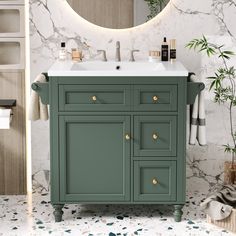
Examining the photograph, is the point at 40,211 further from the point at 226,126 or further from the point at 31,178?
the point at 226,126

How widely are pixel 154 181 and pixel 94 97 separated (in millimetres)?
653

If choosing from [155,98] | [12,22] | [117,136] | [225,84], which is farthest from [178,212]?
[12,22]

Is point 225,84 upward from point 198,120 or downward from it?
upward

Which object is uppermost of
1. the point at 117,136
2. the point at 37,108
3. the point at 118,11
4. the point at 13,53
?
the point at 118,11

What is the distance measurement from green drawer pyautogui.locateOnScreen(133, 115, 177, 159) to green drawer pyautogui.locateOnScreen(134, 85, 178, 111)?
64 mm

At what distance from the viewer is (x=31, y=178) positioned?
4.84 metres

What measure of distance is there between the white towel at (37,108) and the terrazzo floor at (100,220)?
667mm

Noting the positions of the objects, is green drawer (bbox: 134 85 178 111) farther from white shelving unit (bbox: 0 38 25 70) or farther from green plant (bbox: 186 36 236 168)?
white shelving unit (bbox: 0 38 25 70)

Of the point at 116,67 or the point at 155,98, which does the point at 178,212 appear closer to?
the point at 155,98

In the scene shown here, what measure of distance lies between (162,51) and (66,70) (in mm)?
868

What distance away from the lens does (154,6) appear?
462 centimetres

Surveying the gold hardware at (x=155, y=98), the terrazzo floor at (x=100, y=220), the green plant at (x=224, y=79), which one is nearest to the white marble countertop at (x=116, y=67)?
the gold hardware at (x=155, y=98)

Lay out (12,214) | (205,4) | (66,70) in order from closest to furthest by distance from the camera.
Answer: (66,70) < (12,214) < (205,4)

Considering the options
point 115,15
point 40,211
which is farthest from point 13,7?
point 40,211
